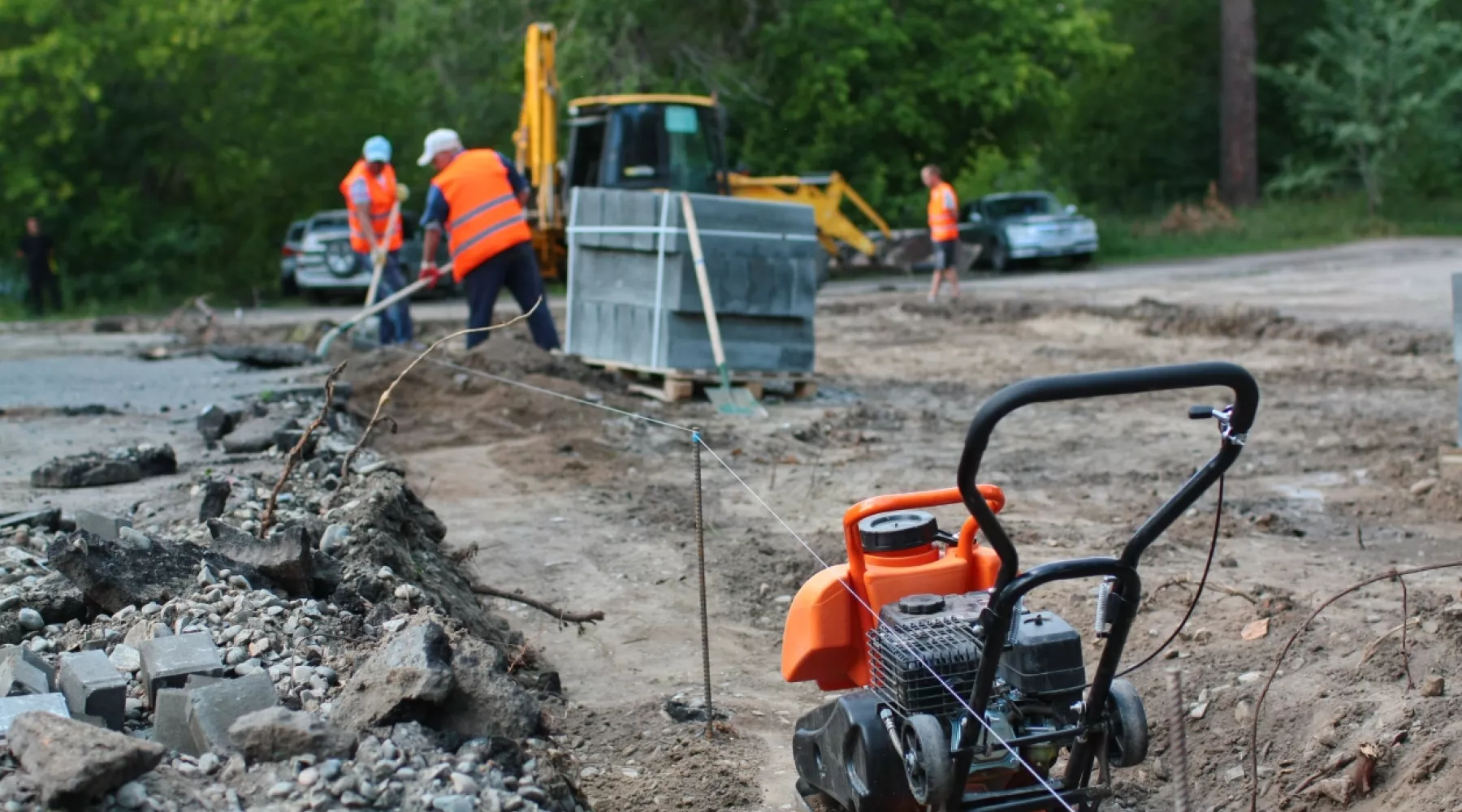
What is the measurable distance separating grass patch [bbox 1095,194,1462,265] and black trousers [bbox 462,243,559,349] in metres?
19.3

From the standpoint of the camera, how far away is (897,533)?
376 cm

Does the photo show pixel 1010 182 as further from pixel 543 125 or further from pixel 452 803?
pixel 452 803

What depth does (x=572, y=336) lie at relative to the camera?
11.8 metres

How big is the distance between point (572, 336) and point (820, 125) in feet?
57.1

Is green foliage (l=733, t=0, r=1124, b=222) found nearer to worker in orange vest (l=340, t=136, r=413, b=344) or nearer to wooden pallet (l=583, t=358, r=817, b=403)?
worker in orange vest (l=340, t=136, r=413, b=344)

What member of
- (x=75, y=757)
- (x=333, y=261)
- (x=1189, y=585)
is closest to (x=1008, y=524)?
(x=1189, y=585)

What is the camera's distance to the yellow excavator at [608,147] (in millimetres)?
20375

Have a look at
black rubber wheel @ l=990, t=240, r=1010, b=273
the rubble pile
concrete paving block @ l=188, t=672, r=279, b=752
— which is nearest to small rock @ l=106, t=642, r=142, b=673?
the rubble pile

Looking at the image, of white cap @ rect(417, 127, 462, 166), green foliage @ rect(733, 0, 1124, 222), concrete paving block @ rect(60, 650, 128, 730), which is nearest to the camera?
concrete paving block @ rect(60, 650, 128, 730)

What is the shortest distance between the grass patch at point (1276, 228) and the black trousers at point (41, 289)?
750 inches

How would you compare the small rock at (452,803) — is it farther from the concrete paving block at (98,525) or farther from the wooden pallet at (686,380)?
the wooden pallet at (686,380)

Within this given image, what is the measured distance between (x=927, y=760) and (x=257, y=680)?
1.67 meters

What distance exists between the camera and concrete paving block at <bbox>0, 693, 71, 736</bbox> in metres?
3.47

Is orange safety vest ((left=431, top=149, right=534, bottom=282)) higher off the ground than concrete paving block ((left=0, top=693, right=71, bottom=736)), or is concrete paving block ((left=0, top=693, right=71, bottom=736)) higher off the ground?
orange safety vest ((left=431, top=149, right=534, bottom=282))
